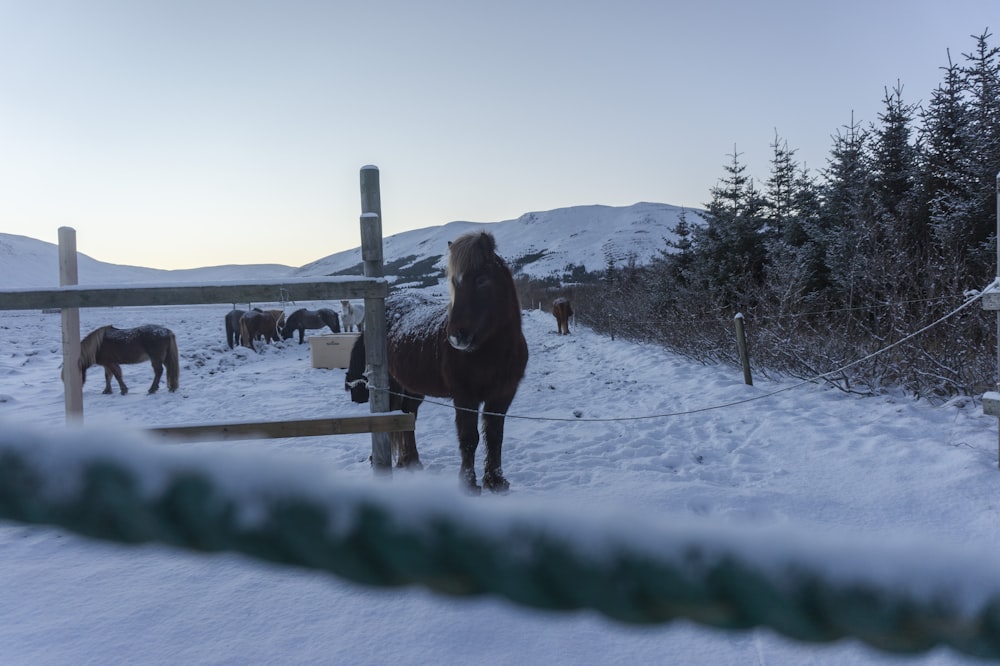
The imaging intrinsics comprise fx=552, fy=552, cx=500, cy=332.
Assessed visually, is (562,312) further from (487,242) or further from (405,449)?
(487,242)

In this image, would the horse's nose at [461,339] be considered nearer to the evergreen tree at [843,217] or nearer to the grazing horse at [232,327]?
the evergreen tree at [843,217]

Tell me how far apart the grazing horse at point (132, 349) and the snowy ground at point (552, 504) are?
2.26 feet

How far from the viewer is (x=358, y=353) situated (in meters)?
5.69

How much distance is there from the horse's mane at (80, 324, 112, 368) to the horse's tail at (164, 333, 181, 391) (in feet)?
3.36

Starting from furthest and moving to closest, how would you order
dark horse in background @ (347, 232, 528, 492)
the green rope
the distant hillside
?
1. the distant hillside
2. dark horse in background @ (347, 232, 528, 492)
3. the green rope

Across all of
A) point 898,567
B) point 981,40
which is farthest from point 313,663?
point 981,40

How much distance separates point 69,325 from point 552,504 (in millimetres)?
4508

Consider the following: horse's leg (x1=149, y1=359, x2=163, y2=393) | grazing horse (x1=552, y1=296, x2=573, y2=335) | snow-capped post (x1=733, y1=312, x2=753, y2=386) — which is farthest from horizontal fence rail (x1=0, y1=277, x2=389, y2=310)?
grazing horse (x1=552, y1=296, x2=573, y2=335)

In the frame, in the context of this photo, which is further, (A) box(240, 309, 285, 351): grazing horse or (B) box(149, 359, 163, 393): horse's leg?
(A) box(240, 309, 285, 351): grazing horse

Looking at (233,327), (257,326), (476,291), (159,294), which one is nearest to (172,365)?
(233,327)

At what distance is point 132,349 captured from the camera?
9.78 m

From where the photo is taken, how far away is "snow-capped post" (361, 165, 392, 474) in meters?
4.01

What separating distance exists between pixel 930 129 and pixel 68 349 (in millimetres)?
14242

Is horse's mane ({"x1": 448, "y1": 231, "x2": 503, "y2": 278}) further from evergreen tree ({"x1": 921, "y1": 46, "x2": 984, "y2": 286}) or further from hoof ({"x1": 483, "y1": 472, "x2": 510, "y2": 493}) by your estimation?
evergreen tree ({"x1": 921, "y1": 46, "x2": 984, "y2": 286})
